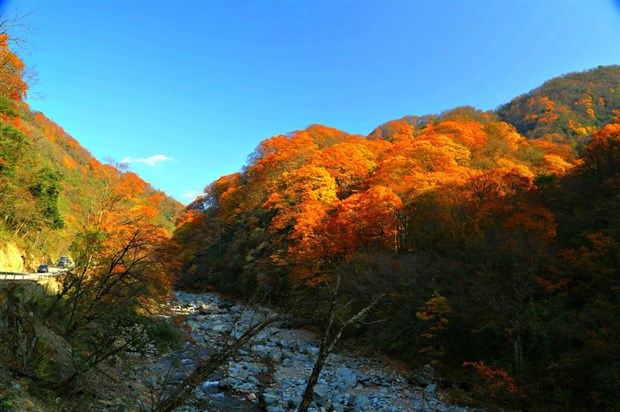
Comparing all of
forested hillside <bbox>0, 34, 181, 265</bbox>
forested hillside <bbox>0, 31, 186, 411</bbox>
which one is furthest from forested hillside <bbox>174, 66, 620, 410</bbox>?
forested hillside <bbox>0, 34, 181, 265</bbox>

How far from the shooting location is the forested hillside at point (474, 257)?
1090 centimetres

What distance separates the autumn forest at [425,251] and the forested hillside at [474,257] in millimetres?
75

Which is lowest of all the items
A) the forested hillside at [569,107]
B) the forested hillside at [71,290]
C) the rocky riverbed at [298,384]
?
the rocky riverbed at [298,384]

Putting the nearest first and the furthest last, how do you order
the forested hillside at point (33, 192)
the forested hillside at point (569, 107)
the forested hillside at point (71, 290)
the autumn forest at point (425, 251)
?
the forested hillside at point (71, 290)
the autumn forest at point (425, 251)
the forested hillside at point (33, 192)
the forested hillside at point (569, 107)

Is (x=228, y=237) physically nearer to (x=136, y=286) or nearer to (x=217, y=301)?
(x=217, y=301)

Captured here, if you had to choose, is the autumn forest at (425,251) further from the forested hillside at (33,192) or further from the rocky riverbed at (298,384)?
the rocky riverbed at (298,384)

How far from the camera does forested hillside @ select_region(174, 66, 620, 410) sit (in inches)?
429

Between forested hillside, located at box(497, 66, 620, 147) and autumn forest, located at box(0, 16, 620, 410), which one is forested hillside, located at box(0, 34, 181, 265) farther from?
forested hillside, located at box(497, 66, 620, 147)

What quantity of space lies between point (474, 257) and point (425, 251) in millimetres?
4442

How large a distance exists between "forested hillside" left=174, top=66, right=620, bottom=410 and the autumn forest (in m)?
0.08

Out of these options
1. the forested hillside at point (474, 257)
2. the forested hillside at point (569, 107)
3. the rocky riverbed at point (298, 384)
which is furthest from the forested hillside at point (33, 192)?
the forested hillside at point (569, 107)

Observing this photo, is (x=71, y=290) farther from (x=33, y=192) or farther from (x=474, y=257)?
(x=33, y=192)

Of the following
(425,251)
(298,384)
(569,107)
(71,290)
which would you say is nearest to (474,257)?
(425,251)

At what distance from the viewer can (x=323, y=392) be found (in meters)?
12.4
